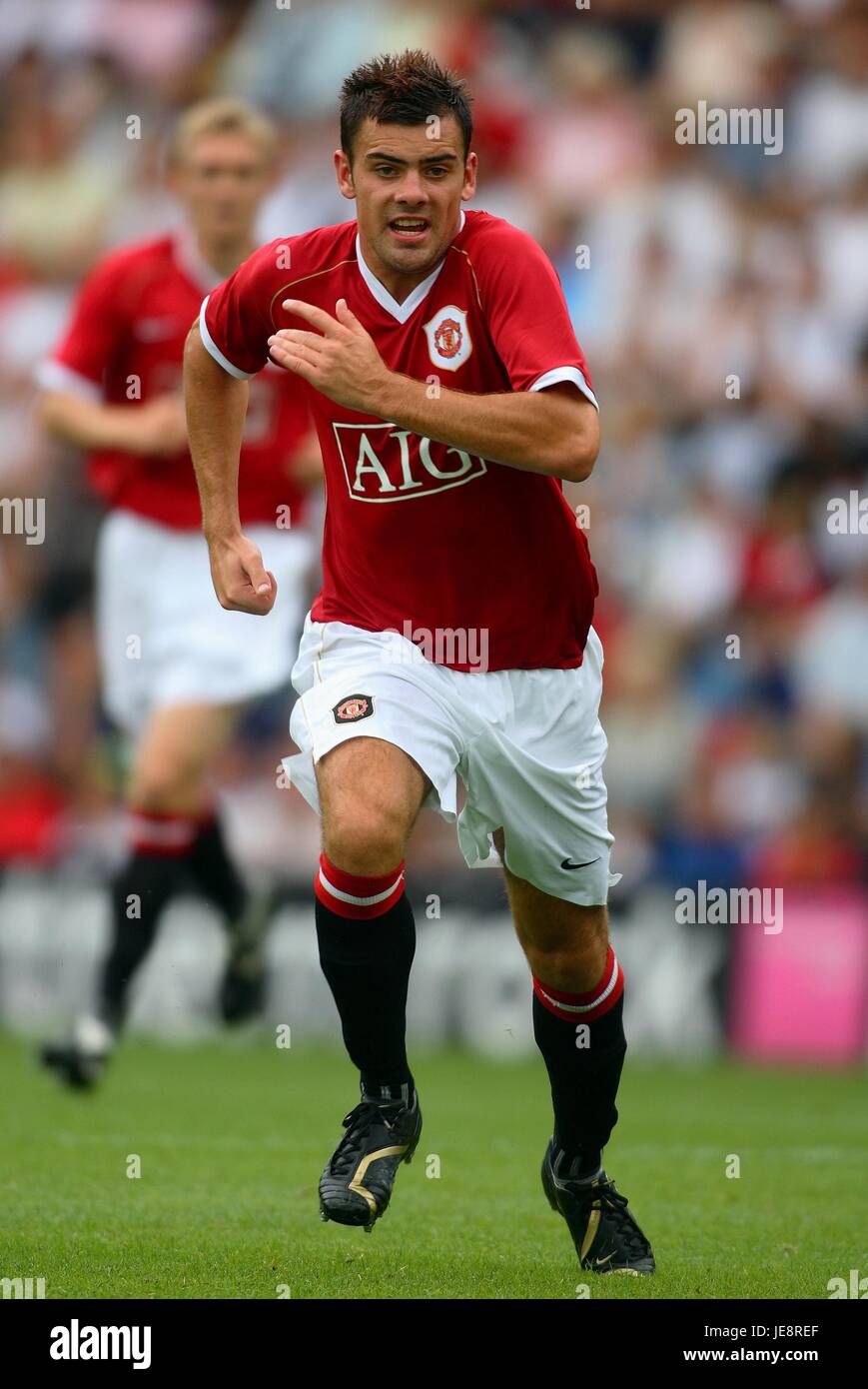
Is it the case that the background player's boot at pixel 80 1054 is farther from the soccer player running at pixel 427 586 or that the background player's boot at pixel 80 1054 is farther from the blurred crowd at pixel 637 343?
the blurred crowd at pixel 637 343

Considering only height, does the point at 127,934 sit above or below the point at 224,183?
below

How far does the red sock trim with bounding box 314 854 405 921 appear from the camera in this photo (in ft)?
15.6

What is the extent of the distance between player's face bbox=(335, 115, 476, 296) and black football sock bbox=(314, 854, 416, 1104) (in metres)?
1.46

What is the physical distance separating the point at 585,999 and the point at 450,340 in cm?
173

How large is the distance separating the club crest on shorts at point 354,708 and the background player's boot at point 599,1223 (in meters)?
1.38

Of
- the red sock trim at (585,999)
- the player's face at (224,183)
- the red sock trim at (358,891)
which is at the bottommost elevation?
the red sock trim at (585,999)

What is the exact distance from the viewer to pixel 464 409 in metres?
4.62

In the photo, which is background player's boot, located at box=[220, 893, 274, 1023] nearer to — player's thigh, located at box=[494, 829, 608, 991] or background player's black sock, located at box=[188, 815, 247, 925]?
background player's black sock, located at box=[188, 815, 247, 925]

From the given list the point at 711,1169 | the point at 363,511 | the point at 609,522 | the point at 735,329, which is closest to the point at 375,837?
the point at 363,511

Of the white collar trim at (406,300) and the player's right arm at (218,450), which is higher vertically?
the white collar trim at (406,300)

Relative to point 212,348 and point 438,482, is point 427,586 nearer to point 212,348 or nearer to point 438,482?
point 438,482

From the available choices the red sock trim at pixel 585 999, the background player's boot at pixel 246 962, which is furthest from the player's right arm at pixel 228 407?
the background player's boot at pixel 246 962

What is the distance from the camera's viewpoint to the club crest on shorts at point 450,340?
4.91 m

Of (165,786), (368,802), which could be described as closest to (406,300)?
(368,802)
